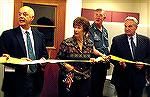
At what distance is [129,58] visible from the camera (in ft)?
12.5

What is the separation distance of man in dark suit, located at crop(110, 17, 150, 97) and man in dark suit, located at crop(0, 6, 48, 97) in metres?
1.08

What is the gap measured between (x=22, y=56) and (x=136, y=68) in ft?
4.89

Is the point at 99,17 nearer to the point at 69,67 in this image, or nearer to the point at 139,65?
the point at 139,65

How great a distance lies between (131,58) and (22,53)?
4.66 feet

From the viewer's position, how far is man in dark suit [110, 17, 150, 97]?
3795 mm

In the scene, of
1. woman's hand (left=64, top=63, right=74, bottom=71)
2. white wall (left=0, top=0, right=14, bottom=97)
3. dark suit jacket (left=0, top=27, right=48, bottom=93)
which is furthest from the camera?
white wall (left=0, top=0, right=14, bottom=97)

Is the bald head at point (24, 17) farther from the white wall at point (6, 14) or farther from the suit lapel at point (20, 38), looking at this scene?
the white wall at point (6, 14)

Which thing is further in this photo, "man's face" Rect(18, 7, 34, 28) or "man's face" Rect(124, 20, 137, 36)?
"man's face" Rect(124, 20, 137, 36)

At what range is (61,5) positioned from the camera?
16.8 feet

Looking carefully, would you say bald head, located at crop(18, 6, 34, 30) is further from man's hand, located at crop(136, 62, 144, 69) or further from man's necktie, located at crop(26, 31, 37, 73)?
man's hand, located at crop(136, 62, 144, 69)

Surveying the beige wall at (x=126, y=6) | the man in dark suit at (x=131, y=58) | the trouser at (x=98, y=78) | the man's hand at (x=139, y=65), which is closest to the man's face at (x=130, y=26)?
the man in dark suit at (x=131, y=58)

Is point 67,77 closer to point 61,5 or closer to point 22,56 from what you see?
point 22,56

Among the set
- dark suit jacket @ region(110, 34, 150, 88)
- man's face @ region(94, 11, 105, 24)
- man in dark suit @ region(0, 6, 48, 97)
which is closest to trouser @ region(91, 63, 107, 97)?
dark suit jacket @ region(110, 34, 150, 88)

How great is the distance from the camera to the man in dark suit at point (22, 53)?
10.6ft
